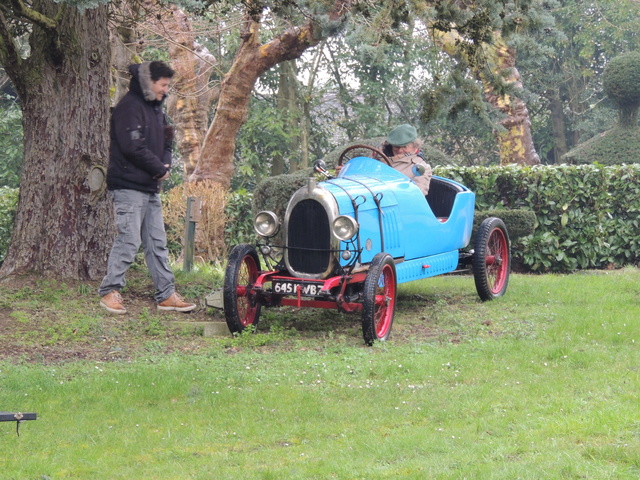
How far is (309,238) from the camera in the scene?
7.64 metres

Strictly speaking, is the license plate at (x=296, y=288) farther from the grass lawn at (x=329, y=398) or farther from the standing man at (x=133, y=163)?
the standing man at (x=133, y=163)

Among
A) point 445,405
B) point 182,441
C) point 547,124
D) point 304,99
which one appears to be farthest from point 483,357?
point 547,124

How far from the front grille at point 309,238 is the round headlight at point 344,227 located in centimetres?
18

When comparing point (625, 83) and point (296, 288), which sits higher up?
point (625, 83)

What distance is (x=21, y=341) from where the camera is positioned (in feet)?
24.0

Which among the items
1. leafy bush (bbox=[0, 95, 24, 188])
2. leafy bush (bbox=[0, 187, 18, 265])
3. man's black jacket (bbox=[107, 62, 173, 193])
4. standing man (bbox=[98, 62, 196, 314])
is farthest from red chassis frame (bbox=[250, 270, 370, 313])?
leafy bush (bbox=[0, 95, 24, 188])

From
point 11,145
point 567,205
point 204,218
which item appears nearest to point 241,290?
point 204,218

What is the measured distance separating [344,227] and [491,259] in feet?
9.35

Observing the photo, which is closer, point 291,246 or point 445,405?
point 445,405

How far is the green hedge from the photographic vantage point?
12508 millimetres

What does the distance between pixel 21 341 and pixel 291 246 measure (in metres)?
2.44

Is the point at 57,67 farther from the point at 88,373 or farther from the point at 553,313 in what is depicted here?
the point at 553,313

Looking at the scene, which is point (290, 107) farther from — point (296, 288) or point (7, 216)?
point (296, 288)

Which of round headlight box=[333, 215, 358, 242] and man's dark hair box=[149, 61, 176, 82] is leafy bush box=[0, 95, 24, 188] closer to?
man's dark hair box=[149, 61, 176, 82]
